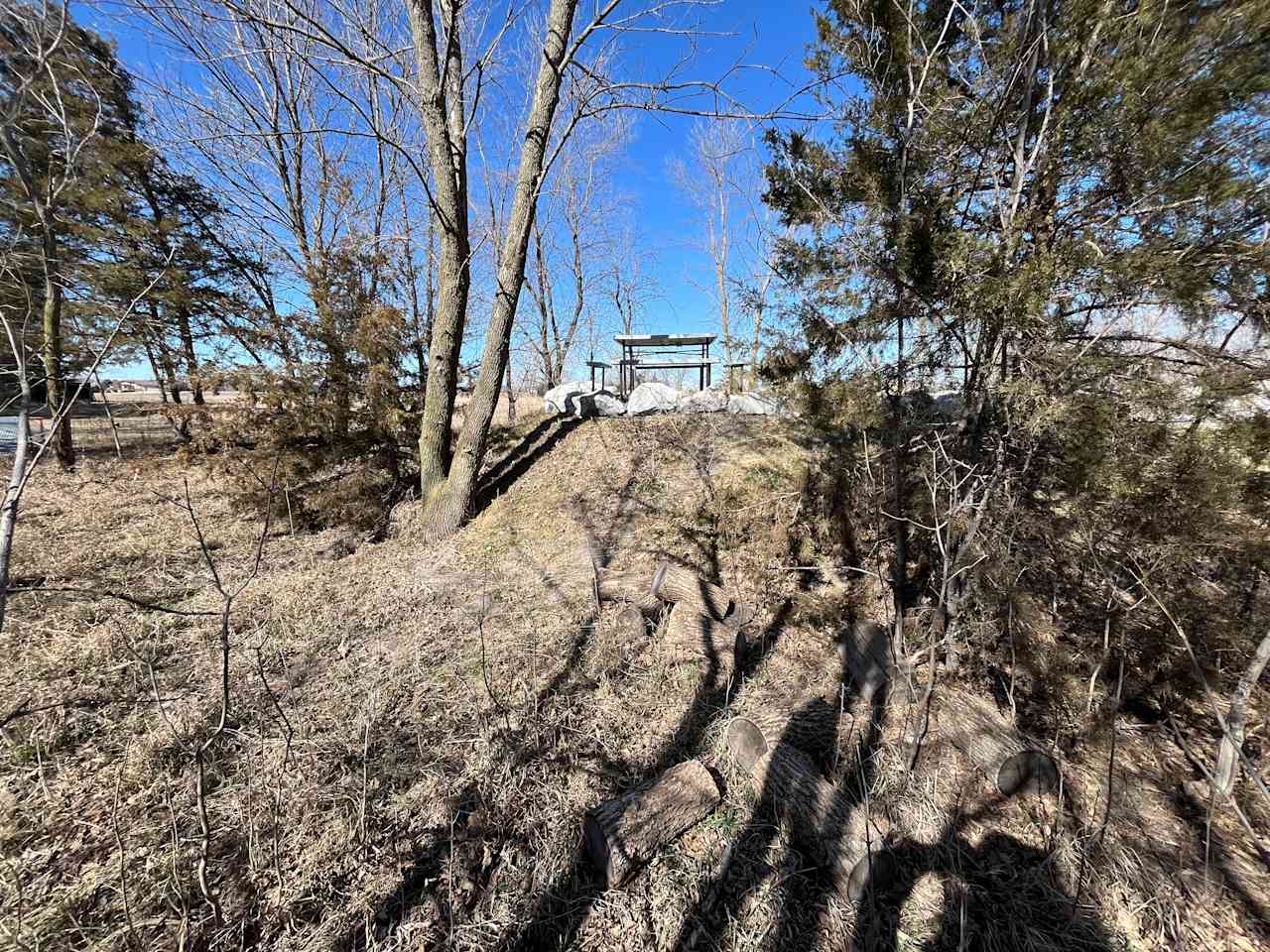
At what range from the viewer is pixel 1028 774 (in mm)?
2314

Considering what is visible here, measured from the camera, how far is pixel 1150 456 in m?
2.27

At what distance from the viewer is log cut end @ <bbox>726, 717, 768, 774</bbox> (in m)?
2.39

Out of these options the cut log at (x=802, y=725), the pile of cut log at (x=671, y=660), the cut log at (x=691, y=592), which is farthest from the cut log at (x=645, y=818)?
the cut log at (x=691, y=592)

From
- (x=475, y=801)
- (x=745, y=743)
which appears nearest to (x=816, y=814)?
(x=745, y=743)

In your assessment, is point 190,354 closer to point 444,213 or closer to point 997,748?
point 444,213

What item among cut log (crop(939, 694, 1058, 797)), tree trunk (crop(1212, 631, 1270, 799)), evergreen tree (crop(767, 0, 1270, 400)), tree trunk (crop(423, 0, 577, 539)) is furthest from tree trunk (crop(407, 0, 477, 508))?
tree trunk (crop(1212, 631, 1270, 799))

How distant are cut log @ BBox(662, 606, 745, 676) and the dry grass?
139mm

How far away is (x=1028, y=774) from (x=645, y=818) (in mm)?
2043

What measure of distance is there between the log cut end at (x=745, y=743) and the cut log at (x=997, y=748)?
1.13 m

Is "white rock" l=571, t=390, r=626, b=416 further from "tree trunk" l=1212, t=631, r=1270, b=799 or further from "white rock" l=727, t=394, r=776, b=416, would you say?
"tree trunk" l=1212, t=631, r=1270, b=799

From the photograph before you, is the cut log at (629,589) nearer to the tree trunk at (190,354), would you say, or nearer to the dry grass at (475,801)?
the dry grass at (475,801)

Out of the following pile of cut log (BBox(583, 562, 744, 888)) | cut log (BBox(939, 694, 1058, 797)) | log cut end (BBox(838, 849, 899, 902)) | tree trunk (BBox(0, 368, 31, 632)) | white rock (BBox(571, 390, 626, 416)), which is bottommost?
log cut end (BBox(838, 849, 899, 902))

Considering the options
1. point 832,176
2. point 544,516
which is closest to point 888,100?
point 832,176

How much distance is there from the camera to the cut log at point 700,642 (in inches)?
126
